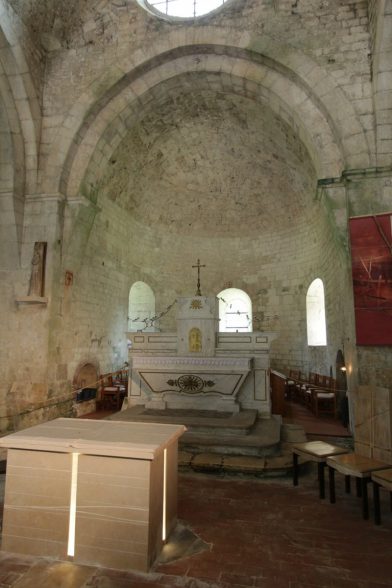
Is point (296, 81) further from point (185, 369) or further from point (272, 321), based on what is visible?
point (272, 321)

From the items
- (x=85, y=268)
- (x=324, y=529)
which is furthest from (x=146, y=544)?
(x=85, y=268)

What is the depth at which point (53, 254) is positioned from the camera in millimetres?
7980

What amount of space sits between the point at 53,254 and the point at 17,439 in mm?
5510

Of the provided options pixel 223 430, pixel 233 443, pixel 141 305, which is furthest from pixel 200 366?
pixel 141 305

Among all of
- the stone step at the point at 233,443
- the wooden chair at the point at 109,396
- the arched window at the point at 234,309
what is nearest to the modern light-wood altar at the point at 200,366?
the stone step at the point at 233,443

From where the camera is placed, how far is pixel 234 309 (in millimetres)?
13070

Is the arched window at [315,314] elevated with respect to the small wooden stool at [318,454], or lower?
elevated

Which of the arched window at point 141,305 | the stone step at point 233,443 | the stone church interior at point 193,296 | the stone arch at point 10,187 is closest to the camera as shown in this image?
the stone church interior at point 193,296

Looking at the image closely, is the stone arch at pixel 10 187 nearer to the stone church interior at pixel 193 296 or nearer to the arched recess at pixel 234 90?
the stone church interior at pixel 193 296

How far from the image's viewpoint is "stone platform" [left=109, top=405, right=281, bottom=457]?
A: 5523 millimetres

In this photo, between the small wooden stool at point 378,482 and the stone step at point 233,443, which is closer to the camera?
the small wooden stool at point 378,482

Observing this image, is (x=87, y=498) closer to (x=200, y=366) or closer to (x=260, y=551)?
(x=260, y=551)

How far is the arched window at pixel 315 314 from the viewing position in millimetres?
11164

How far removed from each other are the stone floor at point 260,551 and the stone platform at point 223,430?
103 cm
